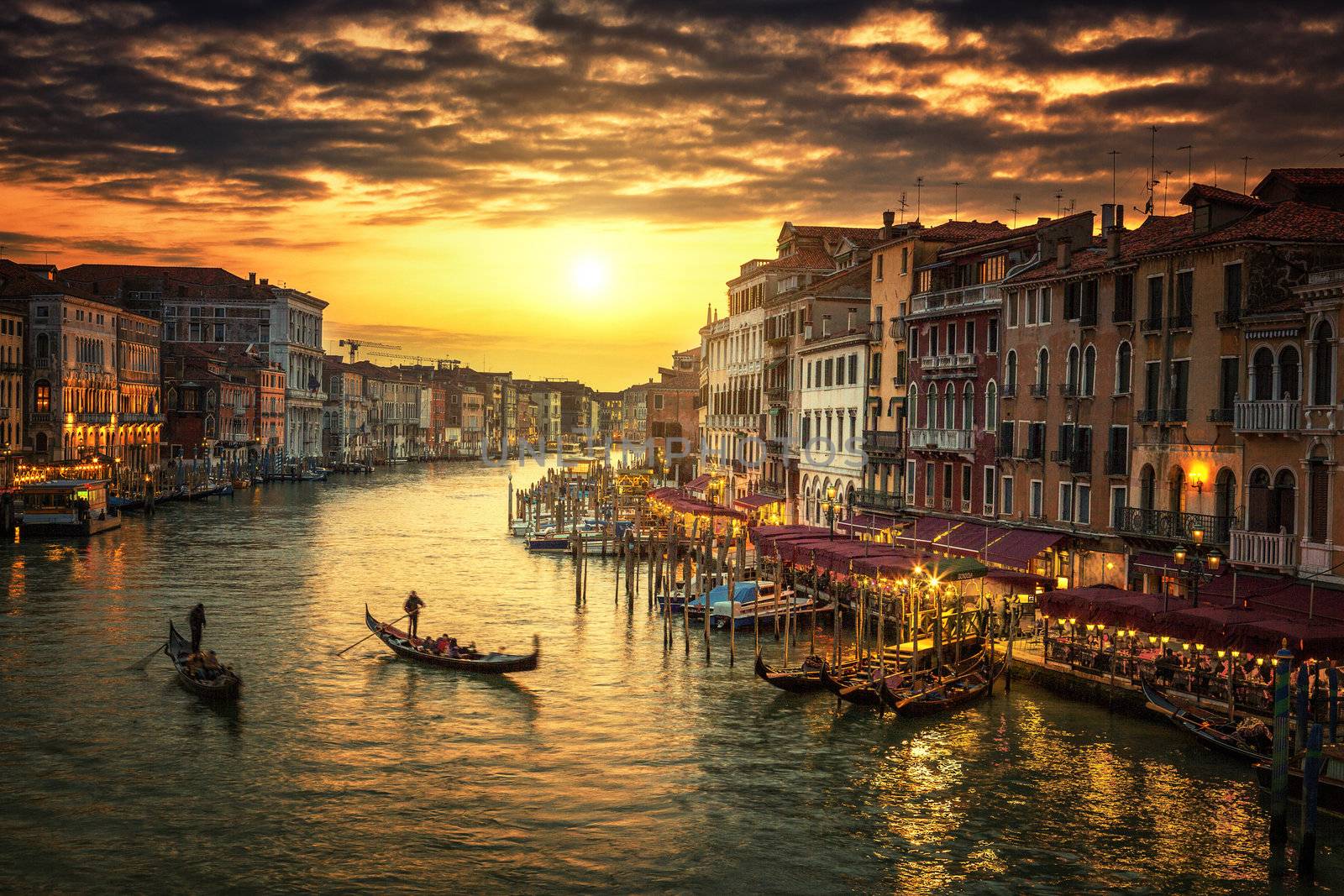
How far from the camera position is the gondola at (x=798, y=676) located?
2712 cm

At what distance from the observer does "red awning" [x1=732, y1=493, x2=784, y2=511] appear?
5272 cm

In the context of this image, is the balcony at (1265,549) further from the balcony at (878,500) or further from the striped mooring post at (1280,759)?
the balcony at (878,500)

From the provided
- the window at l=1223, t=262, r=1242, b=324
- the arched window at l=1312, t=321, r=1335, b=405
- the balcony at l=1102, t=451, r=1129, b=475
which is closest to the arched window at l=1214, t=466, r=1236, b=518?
the arched window at l=1312, t=321, r=1335, b=405

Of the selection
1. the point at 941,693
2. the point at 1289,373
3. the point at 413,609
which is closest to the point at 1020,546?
the point at 941,693

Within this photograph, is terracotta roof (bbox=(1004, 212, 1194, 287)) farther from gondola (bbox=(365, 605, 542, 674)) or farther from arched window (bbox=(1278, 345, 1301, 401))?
gondola (bbox=(365, 605, 542, 674))

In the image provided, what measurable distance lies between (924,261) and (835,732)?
2012 cm

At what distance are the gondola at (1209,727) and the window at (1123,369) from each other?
28.8 ft

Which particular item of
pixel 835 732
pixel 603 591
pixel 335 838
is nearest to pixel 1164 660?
pixel 835 732

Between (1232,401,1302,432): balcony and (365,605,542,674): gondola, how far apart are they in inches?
581

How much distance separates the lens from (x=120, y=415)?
268ft

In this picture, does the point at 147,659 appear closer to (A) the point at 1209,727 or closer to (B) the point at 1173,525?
(A) the point at 1209,727

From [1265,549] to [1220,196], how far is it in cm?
789

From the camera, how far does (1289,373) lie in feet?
82.3

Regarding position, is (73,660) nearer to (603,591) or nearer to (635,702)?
(635,702)
